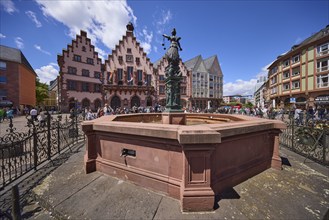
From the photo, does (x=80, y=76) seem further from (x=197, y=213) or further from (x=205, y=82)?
(x=205, y=82)

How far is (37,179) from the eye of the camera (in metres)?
3.87

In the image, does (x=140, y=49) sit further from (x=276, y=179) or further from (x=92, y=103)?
(x=276, y=179)

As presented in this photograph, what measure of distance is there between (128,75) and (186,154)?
32584 millimetres

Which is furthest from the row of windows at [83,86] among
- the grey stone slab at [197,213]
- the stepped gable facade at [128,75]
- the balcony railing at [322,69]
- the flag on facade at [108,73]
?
the balcony railing at [322,69]

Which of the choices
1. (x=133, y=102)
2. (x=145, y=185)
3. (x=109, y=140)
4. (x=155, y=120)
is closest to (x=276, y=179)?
(x=145, y=185)

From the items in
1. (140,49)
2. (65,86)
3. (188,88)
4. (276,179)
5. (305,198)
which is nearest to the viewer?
(305,198)

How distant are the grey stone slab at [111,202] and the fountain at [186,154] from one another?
0.28 metres

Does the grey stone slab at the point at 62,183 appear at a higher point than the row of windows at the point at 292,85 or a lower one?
lower

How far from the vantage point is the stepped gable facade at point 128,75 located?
3156 cm

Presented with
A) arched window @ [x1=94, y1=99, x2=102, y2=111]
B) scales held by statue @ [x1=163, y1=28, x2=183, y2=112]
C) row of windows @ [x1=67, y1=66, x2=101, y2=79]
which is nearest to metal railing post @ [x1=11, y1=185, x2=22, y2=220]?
scales held by statue @ [x1=163, y1=28, x2=183, y2=112]

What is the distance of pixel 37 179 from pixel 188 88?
3738 cm

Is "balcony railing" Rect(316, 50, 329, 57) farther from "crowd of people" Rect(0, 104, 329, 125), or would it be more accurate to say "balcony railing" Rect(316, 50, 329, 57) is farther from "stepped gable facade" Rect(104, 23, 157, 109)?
"stepped gable facade" Rect(104, 23, 157, 109)

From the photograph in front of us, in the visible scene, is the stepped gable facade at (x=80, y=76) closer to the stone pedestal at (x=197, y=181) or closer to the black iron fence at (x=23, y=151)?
the black iron fence at (x=23, y=151)

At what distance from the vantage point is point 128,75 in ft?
107
